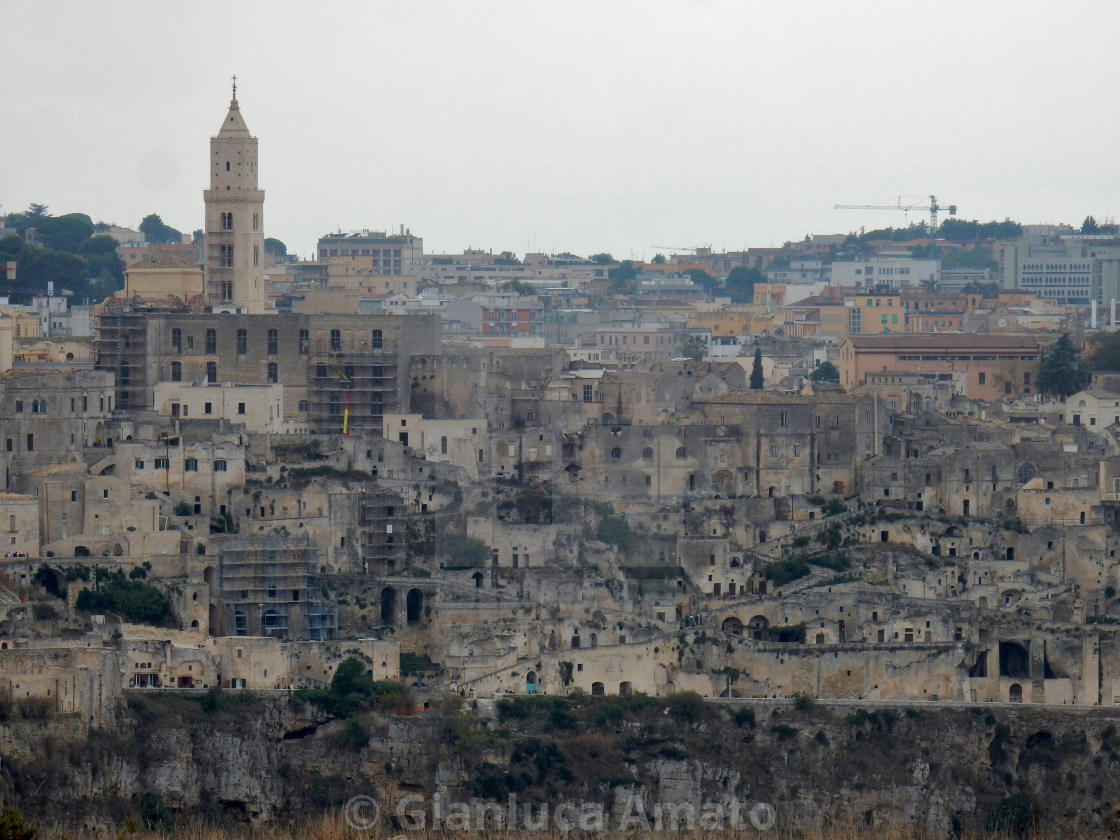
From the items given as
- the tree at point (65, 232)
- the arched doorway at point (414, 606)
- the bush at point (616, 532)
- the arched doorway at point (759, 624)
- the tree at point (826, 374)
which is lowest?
the arched doorway at point (759, 624)

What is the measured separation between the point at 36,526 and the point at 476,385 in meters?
15.1

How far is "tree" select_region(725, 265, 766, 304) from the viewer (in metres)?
145

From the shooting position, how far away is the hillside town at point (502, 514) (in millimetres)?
70062

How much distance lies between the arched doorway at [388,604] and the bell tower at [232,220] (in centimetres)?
1403

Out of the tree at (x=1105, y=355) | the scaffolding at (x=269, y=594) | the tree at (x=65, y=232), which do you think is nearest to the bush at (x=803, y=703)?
the scaffolding at (x=269, y=594)

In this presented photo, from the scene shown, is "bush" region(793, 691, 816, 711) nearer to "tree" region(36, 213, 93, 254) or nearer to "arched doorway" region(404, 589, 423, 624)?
"arched doorway" region(404, 589, 423, 624)

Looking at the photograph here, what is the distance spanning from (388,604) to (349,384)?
34.2ft

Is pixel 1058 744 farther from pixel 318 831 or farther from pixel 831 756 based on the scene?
pixel 318 831

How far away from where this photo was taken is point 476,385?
8225cm

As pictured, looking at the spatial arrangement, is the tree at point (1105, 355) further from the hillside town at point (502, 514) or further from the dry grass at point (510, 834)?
the dry grass at point (510, 834)

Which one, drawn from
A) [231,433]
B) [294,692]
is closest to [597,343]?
Result: [231,433]

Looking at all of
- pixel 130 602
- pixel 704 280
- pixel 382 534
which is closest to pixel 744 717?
pixel 382 534

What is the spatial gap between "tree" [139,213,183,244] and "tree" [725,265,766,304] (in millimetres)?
24247

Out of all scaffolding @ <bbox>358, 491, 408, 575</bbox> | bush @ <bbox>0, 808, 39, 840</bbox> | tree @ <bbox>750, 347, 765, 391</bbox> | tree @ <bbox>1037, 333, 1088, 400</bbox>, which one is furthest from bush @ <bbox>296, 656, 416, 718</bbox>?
tree @ <bbox>1037, 333, 1088, 400</bbox>
